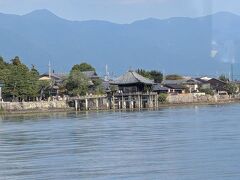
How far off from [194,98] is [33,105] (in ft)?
79.9

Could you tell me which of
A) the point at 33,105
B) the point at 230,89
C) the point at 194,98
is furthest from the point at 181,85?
the point at 33,105

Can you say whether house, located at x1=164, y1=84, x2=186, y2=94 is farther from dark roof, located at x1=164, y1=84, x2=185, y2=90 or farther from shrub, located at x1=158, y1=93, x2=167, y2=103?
shrub, located at x1=158, y1=93, x2=167, y2=103

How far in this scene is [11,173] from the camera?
1566 cm

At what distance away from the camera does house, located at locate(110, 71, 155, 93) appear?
64.9 m

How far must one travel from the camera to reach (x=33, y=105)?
62156 millimetres

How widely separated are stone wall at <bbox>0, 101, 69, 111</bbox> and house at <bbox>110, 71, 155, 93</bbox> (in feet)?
20.2

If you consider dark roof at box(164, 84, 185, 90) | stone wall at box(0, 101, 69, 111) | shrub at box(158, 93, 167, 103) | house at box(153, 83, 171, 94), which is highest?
dark roof at box(164, 84, 185, 90)

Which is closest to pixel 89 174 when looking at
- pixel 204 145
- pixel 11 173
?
pixel 11 173

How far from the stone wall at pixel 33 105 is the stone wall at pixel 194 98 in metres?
15.7

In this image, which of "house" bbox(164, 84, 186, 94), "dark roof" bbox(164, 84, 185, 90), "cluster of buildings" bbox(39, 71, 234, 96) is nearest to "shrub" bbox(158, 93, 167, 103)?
"cluster of buildings" bbox(39, 71, 234, 96)

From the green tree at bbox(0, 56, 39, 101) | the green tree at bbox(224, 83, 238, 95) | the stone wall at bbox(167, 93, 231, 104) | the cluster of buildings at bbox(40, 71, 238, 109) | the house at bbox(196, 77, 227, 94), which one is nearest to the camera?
the green tree at bbox(0, 56, 39, 101)

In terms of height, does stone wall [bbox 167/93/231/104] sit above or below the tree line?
below

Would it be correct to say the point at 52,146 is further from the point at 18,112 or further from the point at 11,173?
the point at 18,112

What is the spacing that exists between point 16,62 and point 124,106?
41.1 feet
